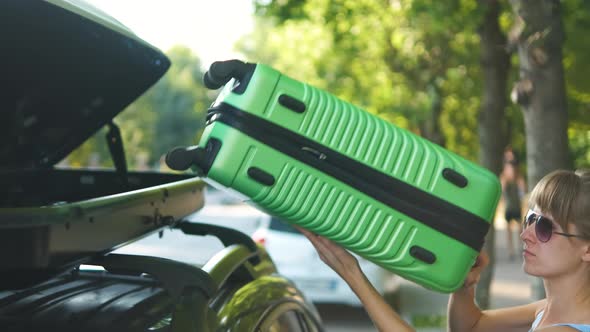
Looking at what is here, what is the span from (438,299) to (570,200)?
11.7 meters

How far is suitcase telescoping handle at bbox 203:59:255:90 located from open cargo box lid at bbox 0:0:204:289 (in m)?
0.40

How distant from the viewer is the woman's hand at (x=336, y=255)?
2500 millimetres

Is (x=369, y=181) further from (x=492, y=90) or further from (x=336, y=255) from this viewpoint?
(x=492, y=90)

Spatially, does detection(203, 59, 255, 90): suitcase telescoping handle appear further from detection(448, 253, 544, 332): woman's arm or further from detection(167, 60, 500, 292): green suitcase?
detection(448, 253, 544, 332): woman's arm

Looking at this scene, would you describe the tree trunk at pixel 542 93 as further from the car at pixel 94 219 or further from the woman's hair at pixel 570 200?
the woman's hair at pixel 570 200

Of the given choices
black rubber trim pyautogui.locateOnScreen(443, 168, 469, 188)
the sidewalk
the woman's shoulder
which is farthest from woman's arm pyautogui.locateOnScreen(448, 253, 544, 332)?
the sidewalk

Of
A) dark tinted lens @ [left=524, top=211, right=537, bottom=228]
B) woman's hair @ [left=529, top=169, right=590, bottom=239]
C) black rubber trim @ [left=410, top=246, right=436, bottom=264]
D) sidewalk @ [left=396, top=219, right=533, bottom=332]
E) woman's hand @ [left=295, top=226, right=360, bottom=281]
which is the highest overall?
woman's hair @ [left=529, top=169, right=590, bottom=239]

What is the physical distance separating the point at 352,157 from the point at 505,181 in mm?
16910

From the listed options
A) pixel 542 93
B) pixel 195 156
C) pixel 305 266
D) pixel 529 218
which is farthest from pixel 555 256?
pixel 305 266

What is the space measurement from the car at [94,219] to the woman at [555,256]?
337 millimetres

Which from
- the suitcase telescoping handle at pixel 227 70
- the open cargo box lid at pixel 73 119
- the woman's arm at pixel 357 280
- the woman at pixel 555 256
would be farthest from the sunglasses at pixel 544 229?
the open cargo box lid at pixel 73 119

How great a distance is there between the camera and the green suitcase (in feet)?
7.63

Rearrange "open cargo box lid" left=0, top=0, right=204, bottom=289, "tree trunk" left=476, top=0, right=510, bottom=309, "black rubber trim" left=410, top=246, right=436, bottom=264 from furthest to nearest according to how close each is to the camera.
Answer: "tree trunk" left=476, top=0, right=510, bottom=309
"black rubber trim" left=410, top=246, right=436, bottom=264
"open cargo box lid" left=0, top=0, right=204, bottom=289

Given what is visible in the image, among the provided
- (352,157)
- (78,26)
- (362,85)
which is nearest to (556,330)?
(352,157)
